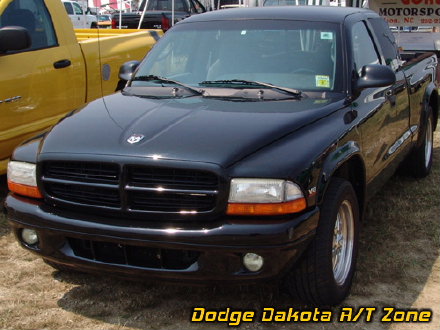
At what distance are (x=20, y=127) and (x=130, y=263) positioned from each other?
2.57 m

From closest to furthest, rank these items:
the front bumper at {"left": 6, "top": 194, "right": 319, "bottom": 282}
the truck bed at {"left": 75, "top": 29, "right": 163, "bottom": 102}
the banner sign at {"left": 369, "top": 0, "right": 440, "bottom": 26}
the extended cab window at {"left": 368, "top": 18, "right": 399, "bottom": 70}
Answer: the front bumper at {"left": 6, "top": 194, "right": 319, "bottom": 282} → the extended cab window at {"left": 368, "top": 18, "right": 399, "bottom": 70} → the truck bed at {"left": 75, "top": 29, "right": 163, "bottom": 102} → the banner sign at {"left": 369, "top": 0, "right": 440, "bottom": 26}

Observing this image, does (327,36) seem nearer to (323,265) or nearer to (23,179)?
(323,265)

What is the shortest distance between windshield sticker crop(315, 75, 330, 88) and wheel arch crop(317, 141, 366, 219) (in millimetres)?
502

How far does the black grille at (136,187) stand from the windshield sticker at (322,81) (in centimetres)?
134

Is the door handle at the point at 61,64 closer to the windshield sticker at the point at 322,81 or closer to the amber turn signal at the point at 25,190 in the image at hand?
the amber turn signal at the point at 25,190

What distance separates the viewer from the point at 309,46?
13.4 feet

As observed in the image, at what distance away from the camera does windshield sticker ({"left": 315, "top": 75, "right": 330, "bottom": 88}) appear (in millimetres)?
3881

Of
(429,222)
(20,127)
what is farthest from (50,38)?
(429,222)

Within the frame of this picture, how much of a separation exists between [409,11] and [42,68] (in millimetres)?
8343

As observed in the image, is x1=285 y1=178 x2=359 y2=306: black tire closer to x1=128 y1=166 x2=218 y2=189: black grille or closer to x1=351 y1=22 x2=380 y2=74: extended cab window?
x1=128 y1=166 x2=218 y2=189: black grille

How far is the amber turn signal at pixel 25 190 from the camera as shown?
10.8 ft

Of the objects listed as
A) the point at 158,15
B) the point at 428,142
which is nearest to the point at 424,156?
the point at 428,142

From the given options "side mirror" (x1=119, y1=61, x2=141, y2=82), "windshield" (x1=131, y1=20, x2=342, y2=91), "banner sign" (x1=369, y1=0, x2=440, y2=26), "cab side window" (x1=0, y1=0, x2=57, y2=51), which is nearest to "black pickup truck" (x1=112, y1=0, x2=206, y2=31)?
"banner sign" (x1=369, y1=0, x2=440, y2=26)

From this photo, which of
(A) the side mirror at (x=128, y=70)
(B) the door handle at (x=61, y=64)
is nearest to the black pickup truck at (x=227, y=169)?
(A) the side mirror at (x=128, y=70)
